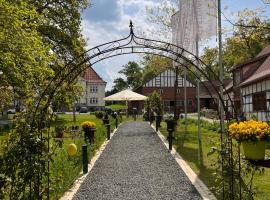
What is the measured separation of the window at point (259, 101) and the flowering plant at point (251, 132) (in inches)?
969

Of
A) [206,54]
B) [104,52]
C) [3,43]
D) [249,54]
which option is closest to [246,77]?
[206,54]

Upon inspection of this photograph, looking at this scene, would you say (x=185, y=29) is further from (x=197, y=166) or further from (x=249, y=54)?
(x=249, y=54)

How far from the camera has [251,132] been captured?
611cm

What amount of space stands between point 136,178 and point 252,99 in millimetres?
24744

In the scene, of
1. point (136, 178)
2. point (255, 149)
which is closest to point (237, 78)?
point (136, 178)

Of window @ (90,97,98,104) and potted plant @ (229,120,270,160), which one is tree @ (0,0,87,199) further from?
window @ (90,97,98,104)

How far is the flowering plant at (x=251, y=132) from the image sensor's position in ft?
20.0

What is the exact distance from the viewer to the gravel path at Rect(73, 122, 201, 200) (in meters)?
8.81

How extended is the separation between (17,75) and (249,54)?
38982mm

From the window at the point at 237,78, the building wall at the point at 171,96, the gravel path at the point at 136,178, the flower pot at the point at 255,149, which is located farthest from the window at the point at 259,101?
the building wall at the point at 171,96

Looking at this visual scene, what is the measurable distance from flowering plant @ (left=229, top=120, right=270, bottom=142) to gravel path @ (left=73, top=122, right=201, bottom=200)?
269 cm

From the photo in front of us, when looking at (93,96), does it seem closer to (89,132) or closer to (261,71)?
(261,71)

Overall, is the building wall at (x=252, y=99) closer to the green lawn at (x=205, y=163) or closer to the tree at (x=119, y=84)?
the green lawn at (x=205, y=163)

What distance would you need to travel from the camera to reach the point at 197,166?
12.2 m
